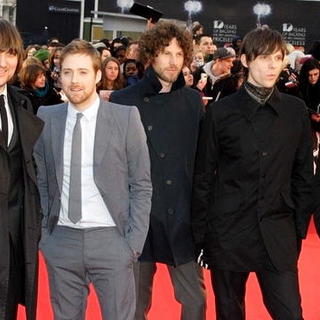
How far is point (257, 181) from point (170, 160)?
479 millimetres

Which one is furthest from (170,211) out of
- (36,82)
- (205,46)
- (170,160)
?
(205,46)

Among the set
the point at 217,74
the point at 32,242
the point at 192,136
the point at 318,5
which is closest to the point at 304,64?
the point at 217,74

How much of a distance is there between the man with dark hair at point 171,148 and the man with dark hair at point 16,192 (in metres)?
0.74

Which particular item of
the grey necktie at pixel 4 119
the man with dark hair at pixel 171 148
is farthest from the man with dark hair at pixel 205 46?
the grey necktie at pixel 4 119

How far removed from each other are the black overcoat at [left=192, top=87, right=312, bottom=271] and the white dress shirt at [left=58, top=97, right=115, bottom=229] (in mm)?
575

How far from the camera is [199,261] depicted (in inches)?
146

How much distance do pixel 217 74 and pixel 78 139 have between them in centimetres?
617

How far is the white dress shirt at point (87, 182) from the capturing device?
10.5 ft

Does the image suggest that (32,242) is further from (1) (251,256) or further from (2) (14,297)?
(1) (251,256)

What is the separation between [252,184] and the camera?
349 centimetres

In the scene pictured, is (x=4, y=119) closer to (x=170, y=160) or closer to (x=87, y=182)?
(x=87, y=182)

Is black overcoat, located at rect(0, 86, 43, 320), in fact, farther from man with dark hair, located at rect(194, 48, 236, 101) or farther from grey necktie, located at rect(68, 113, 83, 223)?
man with dark hair, located at rect(194, 48, 236, 101)

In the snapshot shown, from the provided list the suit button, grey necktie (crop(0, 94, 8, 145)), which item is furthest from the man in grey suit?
the suit button

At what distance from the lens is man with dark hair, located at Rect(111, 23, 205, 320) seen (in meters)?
3.68
